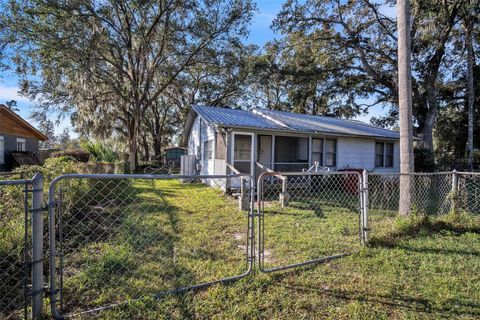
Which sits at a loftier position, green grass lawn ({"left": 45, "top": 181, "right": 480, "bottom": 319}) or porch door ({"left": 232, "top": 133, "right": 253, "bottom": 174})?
porch door ({"left": 232, "top": 133, "right": 253, "bottom": 174})

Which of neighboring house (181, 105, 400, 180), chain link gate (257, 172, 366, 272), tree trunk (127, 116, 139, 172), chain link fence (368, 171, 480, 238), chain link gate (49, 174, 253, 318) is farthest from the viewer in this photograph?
tree trunk (127, 116, 139, 172)

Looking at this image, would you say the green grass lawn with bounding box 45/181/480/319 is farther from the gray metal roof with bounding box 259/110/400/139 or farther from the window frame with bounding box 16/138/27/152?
the window frame with bounding box 16/138/27/152

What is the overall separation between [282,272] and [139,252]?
2063mm

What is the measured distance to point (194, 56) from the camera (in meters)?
18.4

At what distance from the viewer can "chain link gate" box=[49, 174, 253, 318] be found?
259cm

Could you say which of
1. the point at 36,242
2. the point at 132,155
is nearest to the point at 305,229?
the point at 36,242

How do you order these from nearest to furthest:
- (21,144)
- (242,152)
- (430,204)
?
(430,204) < (242,152) < (21,144)

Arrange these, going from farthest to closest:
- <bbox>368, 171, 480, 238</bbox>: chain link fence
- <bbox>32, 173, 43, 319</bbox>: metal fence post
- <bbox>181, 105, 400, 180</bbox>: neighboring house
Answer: <bbox>181, 105, 400, 180</bbox>: neighboring house → <bbox>368, 171, 480, 238</bbox>: chain link fence → <bbox>32, 173, 43, 319</bbox>: metal fence post

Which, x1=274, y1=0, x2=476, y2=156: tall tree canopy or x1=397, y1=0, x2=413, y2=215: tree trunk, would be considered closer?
x1=397, y1=0, x2=413, y2=215: tree trunk

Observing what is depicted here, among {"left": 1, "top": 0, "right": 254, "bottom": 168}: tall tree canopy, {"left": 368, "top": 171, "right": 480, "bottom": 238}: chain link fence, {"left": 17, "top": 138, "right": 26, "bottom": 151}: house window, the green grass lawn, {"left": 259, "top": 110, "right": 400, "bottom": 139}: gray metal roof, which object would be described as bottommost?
the green grass lawn

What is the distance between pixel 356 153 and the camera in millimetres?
13000

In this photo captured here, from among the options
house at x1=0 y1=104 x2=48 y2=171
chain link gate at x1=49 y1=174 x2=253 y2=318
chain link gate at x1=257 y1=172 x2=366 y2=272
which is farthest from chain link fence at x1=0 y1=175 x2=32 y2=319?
house at x1=0 y1=104 x2=48 y2=171

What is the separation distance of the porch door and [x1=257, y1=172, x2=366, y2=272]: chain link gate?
9.31 ft

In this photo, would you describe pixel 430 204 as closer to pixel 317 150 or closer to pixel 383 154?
pixel 317 150
